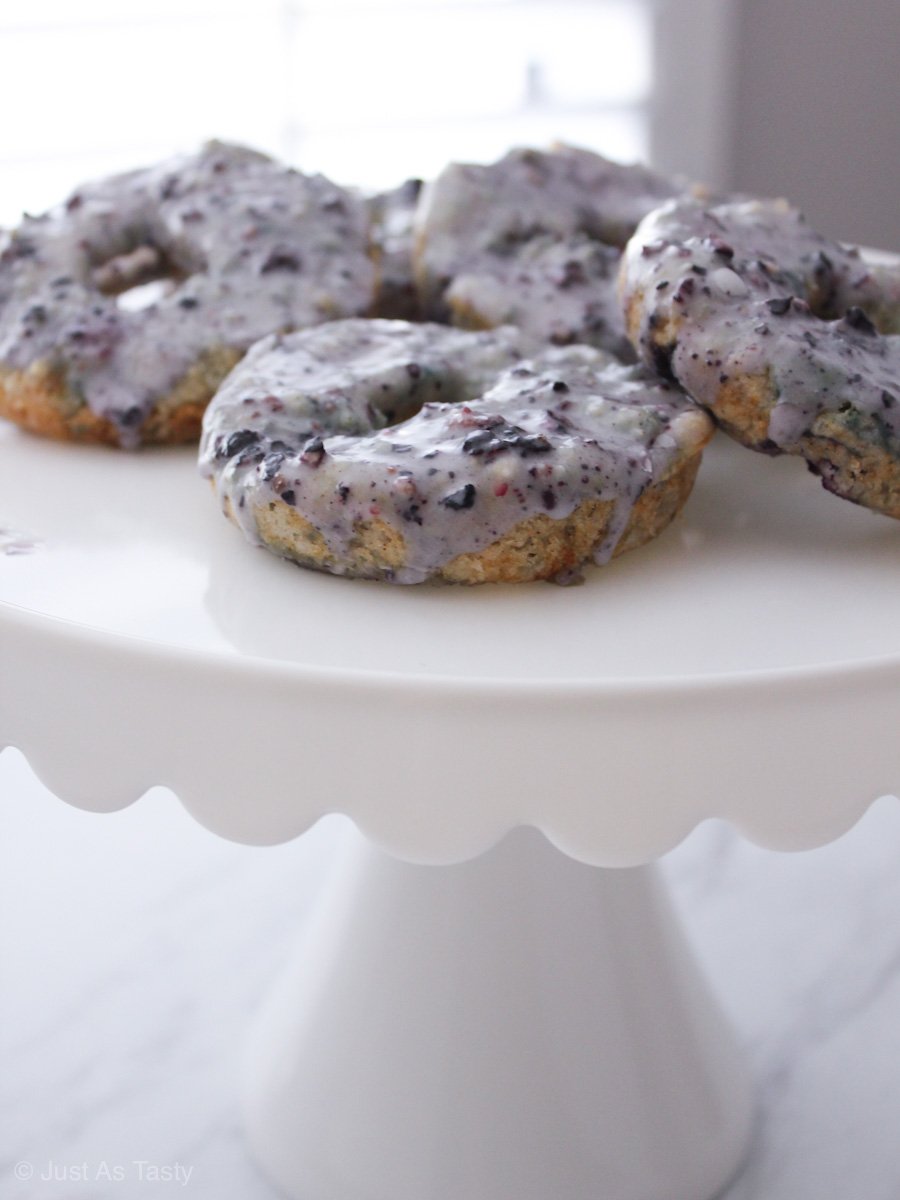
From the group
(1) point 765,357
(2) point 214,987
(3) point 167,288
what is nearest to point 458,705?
(1) point 765,357

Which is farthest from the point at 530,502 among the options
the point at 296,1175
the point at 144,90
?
the point at 144,90

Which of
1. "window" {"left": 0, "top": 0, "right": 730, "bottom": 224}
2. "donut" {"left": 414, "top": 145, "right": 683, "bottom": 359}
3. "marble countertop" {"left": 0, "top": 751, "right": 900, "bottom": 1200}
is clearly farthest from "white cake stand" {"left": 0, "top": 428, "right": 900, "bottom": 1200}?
"window" {"left": 0, "top": 0, "right": 730, "bottom": 224}

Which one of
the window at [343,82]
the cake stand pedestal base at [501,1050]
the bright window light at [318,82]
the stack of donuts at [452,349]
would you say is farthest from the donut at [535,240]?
the bright window light at [318,82]

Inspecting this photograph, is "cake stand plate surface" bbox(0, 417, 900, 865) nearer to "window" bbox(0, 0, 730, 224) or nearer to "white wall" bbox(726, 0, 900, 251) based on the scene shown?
"window" bbox(0, 0, 730, 224)

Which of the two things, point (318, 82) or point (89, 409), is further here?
point (318, 82)

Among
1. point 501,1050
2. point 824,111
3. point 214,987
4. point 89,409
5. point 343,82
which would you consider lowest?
point 214,987

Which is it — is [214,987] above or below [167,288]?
below

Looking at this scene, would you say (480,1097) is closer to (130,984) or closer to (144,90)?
(130,984)

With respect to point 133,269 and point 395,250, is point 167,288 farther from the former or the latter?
point 395,250
